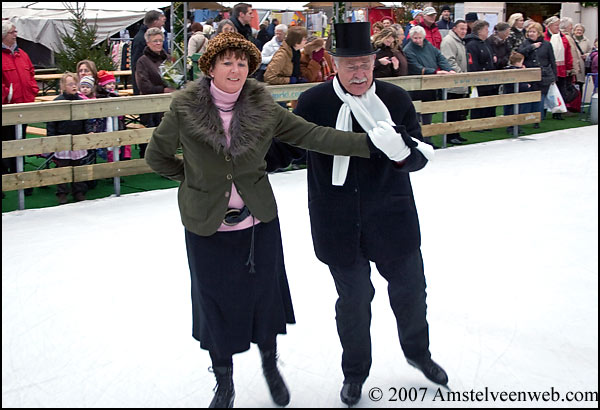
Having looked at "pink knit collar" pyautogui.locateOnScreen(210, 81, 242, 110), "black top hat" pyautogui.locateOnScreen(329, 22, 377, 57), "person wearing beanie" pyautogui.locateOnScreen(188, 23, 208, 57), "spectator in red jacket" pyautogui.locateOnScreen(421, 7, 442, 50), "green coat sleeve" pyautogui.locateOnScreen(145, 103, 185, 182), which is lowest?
"green coat sleeve" pyautogui.locateOnScreen(145, 103, 185, 182)

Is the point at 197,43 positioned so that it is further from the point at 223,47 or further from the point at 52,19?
the point at 52,19

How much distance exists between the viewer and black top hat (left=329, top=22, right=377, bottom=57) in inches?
117

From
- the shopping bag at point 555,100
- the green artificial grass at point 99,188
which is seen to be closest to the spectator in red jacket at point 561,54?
the shopping bag at point 555,100

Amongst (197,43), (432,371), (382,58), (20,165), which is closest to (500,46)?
(382,58)

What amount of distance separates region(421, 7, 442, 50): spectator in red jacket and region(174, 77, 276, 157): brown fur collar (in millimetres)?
8179

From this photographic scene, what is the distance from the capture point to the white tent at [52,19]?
15758 mm

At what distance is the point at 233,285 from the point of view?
2.99 meters

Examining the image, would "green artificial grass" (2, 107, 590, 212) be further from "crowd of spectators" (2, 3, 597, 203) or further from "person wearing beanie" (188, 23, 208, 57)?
"person wearing beanie" (188, 23, 208, 57)

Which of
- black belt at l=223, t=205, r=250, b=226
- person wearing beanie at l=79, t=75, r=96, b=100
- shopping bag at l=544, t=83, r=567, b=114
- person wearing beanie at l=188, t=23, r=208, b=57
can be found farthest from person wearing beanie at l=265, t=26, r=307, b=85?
black belt at l=223, t=205, r=250, b=226

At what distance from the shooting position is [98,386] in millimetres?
3367

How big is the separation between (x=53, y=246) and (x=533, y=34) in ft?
25.9

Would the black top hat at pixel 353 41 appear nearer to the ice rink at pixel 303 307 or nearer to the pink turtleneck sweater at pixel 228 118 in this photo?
the pink turtleneck sweater at pixel 228 118

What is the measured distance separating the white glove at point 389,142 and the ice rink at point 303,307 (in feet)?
3.47

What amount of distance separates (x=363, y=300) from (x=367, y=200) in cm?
42
